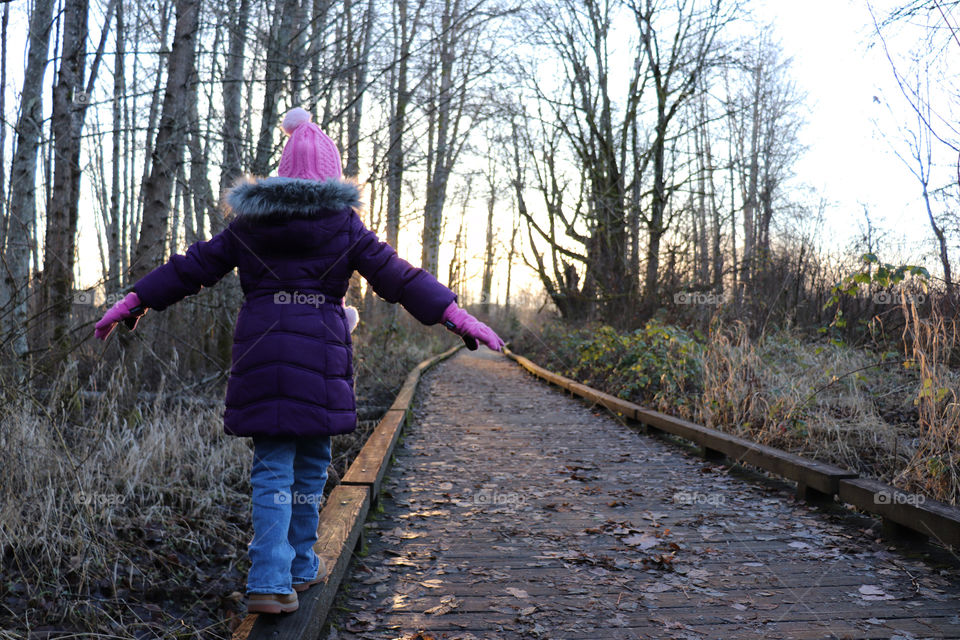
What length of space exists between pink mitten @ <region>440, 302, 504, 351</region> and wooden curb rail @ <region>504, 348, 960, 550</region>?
102 inches

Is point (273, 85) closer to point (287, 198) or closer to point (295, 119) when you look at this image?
point (295, 119)

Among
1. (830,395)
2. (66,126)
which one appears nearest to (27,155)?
(66,126)

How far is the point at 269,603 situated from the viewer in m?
2.42

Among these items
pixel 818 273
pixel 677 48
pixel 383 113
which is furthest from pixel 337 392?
pixel 383 113

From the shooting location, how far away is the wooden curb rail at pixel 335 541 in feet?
7.82

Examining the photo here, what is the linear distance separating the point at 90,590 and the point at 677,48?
15962mm

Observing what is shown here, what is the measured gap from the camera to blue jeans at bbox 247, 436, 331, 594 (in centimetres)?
248

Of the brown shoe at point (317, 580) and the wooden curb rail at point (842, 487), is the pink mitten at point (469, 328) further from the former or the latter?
the wooden curb rail at point (842, 487)

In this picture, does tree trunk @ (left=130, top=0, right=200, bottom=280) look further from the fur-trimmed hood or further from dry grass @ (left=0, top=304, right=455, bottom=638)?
the fur-trimmed hood

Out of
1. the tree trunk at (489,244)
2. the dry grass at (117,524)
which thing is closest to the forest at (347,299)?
the dry grass at (117,524)

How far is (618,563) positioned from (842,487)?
1.71 metres

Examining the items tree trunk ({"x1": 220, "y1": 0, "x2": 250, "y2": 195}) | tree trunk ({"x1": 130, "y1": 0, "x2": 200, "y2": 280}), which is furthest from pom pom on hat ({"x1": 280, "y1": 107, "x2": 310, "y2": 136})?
tree trunk ({"x1": 220, "y1": 0, "x2": 250, "y2": 195})

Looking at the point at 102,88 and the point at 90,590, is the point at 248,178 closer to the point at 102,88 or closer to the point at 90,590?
the point at 90,590

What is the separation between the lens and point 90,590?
348cm
